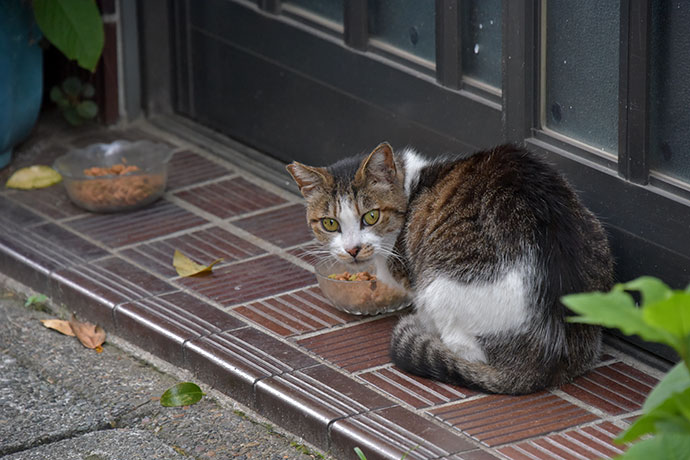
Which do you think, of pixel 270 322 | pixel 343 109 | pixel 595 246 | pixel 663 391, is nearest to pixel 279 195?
pixel 343 109

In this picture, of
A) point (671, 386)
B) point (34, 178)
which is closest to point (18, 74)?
point (34, 178)

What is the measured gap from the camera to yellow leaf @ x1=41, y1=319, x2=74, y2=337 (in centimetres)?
388

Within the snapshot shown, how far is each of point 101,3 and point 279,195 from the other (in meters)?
1.37

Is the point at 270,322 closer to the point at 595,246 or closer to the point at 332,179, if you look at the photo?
the point at 332,179

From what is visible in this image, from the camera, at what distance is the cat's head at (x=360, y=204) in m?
3.41

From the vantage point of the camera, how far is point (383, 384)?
327 cm

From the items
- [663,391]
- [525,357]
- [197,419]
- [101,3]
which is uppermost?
[101,3]

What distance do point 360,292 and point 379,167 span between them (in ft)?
1.52

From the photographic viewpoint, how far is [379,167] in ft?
11.3

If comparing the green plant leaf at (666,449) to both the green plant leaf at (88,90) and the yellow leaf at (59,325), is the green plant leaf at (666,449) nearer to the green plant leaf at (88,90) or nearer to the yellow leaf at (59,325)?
the yellow leaf at (59,325)

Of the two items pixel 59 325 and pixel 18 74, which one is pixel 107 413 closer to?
pixel 59 325

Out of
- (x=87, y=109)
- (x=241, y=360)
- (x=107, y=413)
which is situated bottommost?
(x=107, y=413)

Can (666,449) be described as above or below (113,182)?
above

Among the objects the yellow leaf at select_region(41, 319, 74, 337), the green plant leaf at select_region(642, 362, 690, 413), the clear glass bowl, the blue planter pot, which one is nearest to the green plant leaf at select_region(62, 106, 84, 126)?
the blue planter pot
